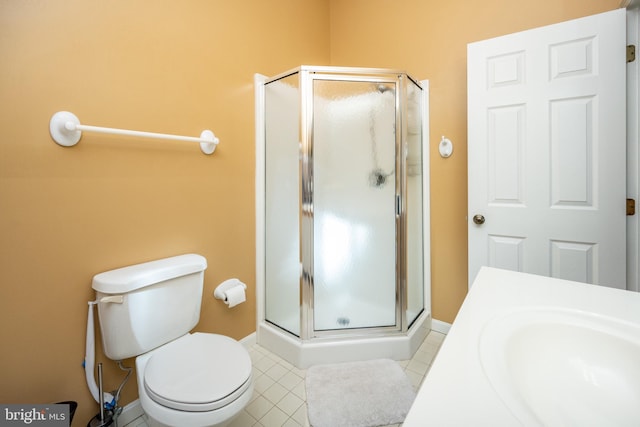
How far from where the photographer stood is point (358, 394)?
4.95ft

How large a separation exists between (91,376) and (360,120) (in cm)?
186

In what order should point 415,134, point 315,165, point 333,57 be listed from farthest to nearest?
1. point 333,57
2. point 415,134
3. point 315,165

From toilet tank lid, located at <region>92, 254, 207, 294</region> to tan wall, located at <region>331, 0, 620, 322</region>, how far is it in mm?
1619

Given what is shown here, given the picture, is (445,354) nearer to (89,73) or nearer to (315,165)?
(315,165)

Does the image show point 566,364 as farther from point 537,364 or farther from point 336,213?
point 336,213

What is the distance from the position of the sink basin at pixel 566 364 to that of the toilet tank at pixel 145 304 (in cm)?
123

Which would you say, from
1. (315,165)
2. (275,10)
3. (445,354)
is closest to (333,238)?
(315,165)

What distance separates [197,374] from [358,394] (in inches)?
33.8

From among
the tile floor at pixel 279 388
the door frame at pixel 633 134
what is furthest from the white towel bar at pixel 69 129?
the door frame at pixel 633 134

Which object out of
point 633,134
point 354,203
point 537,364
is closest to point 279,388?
point 354,203

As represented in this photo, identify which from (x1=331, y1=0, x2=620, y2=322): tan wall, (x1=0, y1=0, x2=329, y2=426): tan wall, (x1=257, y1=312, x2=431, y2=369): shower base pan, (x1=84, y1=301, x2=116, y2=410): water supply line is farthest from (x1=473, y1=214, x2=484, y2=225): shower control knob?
(x1=84, y1=301, x2=116, y2=410): water supply line

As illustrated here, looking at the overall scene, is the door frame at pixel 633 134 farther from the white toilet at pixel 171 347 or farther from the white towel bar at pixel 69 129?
the white towel bar at pixel 69 129

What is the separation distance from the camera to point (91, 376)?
3.93 feet

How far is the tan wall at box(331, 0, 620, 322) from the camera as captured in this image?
1.84 m
